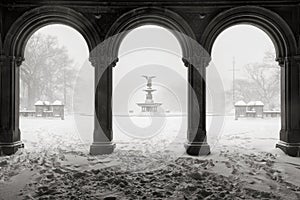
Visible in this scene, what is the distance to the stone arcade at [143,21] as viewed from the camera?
5777mm

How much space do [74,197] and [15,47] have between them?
3.92 meters

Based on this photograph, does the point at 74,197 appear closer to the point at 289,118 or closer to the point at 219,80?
the point at 289,118

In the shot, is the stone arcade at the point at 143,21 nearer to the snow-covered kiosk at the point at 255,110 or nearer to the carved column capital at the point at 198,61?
the carved column capital at the point at 198,61

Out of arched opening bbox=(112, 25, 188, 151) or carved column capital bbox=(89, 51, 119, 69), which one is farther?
arched opening bbox=(112, 25, 188, 151)

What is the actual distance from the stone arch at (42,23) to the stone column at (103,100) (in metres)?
0.40

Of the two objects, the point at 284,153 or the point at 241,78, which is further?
the point at 241,78

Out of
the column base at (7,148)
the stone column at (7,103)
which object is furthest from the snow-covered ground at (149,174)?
the stone column at (7,103)

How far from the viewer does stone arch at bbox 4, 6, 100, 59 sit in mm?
5793

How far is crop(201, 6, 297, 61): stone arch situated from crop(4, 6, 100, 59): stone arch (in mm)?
2432

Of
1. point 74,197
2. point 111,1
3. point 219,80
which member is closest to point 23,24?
point 111,1

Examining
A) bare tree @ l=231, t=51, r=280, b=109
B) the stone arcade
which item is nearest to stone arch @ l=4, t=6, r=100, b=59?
the stone arcade

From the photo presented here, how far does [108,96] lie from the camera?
5.99 m

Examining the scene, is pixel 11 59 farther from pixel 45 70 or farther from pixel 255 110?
pixel 45 70

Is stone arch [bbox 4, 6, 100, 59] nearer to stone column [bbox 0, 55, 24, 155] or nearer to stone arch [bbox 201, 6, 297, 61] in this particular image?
stone column [bbox 0, 55, 24, 155]
